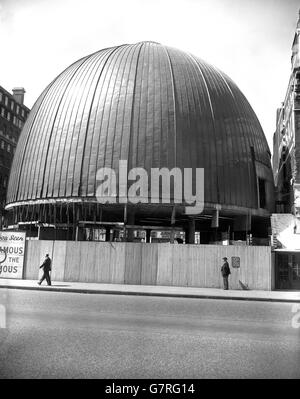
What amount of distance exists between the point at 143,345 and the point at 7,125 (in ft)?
247

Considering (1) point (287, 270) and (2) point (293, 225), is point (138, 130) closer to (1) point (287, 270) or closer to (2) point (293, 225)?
(2) point (293, 225)

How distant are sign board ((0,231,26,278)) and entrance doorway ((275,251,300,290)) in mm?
15499

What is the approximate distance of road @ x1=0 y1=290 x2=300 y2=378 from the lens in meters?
5.50

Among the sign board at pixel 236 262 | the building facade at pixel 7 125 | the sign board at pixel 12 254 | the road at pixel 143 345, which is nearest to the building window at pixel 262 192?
the sign board at pixel 236 262

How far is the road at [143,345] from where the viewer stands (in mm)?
5504

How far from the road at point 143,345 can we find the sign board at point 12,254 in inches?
527

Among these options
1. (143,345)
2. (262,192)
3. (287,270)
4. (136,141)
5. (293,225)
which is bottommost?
(143,345)

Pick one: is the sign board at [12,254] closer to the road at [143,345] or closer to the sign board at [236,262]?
the sign board at [236,262]

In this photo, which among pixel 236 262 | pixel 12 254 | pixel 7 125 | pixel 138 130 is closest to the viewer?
pixel 236 262

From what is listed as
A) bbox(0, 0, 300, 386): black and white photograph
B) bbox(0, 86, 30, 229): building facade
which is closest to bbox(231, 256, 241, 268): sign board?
bbox(0, 0, 300, 386): black and white photograph

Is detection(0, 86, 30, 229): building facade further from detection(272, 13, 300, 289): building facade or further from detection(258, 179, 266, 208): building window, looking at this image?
detection(272, 13, 300, 289): building facade

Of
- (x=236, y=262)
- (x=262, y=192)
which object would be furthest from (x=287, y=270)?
(x=262, y=192)

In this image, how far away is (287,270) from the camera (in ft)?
79.8
